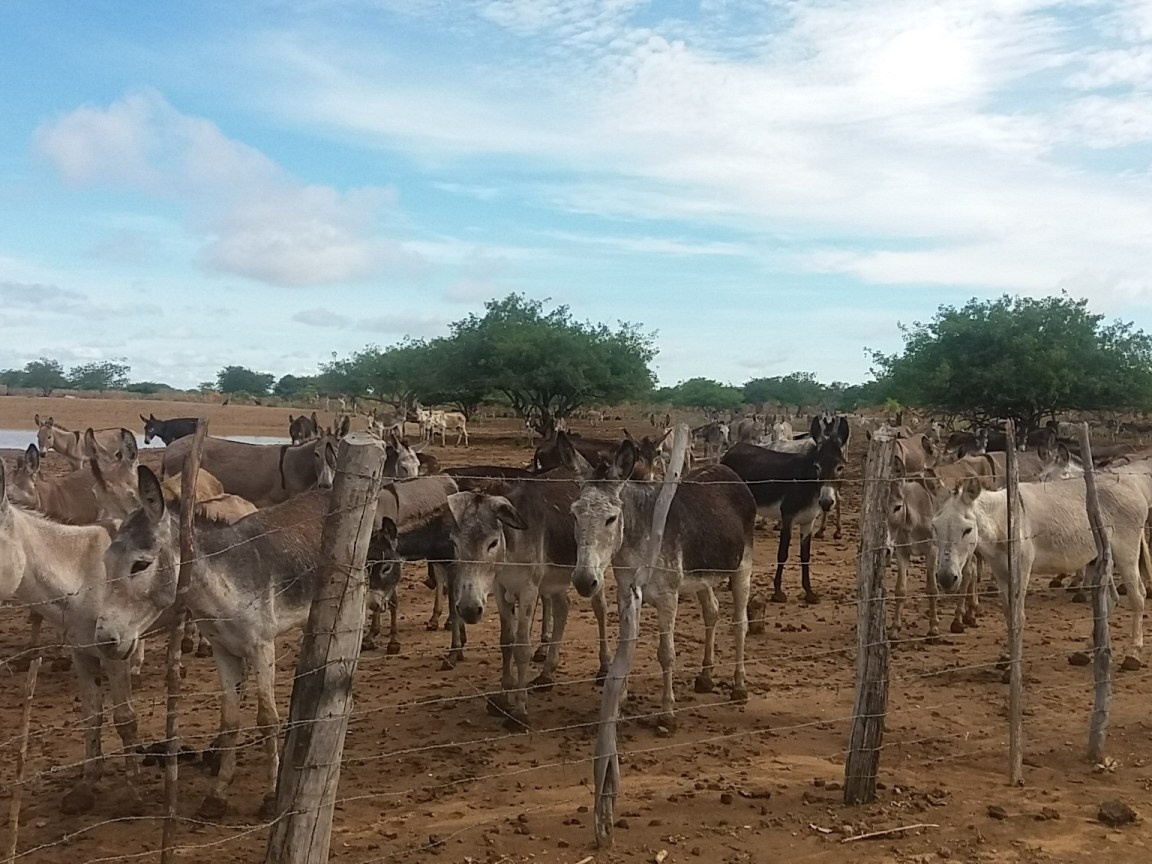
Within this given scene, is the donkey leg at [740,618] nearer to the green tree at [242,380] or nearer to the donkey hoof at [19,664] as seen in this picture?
the donkey hoof at [19,664]

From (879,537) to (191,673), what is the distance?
6.84 m

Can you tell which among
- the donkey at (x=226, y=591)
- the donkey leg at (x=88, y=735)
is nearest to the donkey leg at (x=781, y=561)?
the donkey at (x=226, y=591)

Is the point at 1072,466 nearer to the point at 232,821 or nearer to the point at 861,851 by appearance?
the point at 861,851

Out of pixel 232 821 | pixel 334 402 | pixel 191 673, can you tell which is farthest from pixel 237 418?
pixel 232 821

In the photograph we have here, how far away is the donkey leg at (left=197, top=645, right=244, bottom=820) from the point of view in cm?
594

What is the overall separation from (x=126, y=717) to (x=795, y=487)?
1007 centimetres

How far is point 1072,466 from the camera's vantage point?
Answer: 14578mm

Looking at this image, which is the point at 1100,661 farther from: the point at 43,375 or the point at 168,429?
the point at 43,375

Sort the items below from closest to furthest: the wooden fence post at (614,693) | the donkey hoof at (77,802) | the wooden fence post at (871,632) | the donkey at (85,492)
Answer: the wooden fence post at (614,693), the wooden fence post at (871,632), the donkey hoof at (77,802), the donkey at (85,492)

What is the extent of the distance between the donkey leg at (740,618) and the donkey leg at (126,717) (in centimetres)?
480

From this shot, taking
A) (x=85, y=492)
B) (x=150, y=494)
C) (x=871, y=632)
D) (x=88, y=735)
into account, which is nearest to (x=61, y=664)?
(x=85, y=492)

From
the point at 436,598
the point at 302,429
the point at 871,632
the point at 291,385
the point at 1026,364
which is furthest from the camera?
the point at 291,385

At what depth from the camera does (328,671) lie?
4.04 m

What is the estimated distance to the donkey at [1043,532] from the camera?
9.10 meters
